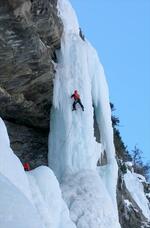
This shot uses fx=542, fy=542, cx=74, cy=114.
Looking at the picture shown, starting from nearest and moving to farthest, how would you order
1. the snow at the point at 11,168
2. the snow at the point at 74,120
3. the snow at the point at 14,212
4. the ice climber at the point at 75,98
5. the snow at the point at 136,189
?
the snow at the point at 14,212 → the snow at the point at 11,168 → the snow at the point at 74,120 → the ice climber at the point at 75,98 → the snow at the point at 136,189

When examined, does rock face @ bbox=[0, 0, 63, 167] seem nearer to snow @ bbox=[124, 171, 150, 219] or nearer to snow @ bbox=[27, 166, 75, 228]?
snow @ bbox=[27, 166, 75, 228]

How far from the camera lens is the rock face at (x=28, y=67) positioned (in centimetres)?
987

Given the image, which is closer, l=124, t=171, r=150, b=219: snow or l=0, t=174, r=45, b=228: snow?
l=0, t=174, r=45, b=228: snow

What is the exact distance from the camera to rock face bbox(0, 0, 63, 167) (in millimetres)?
9867

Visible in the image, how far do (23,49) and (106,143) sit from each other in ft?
11.9

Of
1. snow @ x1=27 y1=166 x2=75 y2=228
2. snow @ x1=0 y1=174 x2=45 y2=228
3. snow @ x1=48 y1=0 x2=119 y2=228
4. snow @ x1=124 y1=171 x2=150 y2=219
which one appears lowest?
snow @ x1=0 y1=174 x2=45 y2=228

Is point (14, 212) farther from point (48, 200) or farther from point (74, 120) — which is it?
point (74, 120)

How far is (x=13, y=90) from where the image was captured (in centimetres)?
1118

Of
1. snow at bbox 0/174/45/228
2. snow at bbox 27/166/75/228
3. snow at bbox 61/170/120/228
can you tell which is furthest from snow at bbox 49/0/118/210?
snow at bbox 0/174/45/228

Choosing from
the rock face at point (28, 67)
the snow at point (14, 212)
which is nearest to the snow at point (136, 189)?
the rock face at point (28, 67)

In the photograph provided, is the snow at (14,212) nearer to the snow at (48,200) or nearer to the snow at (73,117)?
the snow at (48,200)

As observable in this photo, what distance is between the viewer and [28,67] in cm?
1073

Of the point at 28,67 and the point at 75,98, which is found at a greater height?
the point at 28,67

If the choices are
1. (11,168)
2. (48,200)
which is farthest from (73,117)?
(11,168)
